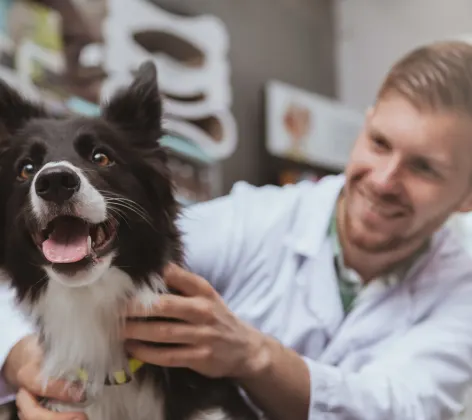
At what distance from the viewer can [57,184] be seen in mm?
878

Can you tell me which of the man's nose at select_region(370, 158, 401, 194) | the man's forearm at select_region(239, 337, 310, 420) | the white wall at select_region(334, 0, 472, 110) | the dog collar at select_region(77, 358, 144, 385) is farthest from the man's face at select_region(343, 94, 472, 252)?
the white wall at select_region(334, 0, 472, 110)

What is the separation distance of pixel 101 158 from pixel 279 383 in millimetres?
502

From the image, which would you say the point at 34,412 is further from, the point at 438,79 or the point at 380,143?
the point at 438,79

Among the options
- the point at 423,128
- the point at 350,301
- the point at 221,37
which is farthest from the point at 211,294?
the point at 221,37

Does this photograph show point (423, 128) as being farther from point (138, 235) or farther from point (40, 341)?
point (40, 341)

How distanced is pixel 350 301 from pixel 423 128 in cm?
42

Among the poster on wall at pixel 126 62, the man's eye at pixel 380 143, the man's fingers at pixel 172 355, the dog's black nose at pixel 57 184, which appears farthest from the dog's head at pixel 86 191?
the poster on wall at pixel 126 62

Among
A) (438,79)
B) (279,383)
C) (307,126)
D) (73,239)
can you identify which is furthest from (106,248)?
(307,126)

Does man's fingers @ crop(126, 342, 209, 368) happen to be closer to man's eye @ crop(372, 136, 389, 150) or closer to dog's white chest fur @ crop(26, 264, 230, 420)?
dog's white chest fur @ crop(26, 264, 230, 420)

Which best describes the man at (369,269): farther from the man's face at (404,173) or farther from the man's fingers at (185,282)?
the man's fingers at (185,282)

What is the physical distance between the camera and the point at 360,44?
3.42 m

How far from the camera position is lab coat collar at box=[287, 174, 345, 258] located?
55.8 inches

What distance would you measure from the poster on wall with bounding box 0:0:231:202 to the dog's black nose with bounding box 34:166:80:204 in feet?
2.79

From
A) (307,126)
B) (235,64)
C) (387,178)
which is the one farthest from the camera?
(307,126)
